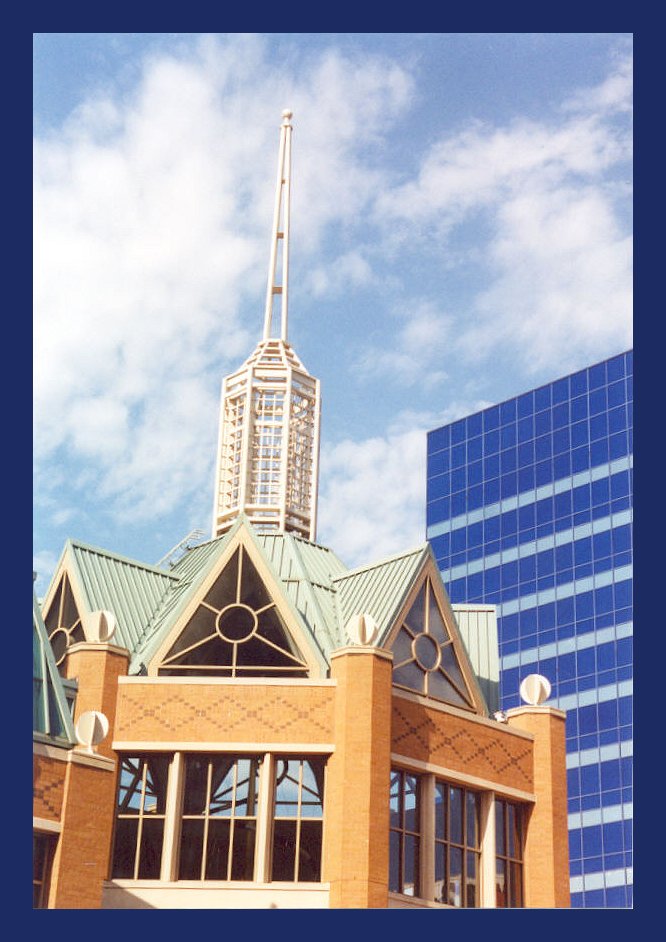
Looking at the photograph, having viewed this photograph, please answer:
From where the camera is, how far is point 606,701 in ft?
271

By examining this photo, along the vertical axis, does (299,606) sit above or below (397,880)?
above

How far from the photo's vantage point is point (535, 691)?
4109 cm

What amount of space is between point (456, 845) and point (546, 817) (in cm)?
256

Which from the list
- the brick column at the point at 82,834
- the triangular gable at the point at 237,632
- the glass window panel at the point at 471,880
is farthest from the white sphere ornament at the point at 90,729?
the glass window panel at the point at 471,880

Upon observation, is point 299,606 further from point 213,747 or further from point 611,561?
point 611,561

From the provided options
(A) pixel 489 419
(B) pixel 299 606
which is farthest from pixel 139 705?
(A) pixel 489 419

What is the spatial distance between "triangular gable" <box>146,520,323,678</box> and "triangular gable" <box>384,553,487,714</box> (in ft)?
7.11

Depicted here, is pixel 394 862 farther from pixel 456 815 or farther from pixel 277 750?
pixel 277 750

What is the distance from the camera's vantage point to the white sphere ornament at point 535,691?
41.0 metres

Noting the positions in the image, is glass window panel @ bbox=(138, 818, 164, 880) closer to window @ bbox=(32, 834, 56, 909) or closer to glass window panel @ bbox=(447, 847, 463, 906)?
window @ bbox=(32, 834, 56, 909)

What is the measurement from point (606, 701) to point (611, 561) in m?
7.06

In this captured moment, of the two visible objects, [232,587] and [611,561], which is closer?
[232,587]

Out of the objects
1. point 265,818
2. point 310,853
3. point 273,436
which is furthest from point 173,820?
point 273,436

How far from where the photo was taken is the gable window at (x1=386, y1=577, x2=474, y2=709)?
39.3 metres
